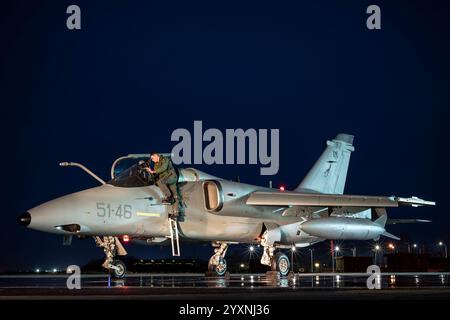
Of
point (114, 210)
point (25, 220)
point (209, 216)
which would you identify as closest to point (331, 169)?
point (209, 216)

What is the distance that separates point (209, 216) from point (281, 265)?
284 cm

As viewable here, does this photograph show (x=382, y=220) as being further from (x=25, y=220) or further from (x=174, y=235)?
(x=25, y=220)

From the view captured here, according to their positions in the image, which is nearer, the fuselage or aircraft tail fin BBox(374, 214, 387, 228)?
the fuselage

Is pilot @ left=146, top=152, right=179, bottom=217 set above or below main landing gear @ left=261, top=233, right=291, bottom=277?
above

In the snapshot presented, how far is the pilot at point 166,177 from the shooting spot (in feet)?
49.6

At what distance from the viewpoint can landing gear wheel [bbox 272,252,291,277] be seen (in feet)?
58.6

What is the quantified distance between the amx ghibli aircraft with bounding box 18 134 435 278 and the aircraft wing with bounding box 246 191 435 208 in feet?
0.08

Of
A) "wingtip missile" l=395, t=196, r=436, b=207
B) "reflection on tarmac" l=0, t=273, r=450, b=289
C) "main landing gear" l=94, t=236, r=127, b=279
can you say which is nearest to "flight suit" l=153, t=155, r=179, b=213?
"main landing gear" l=94, t=236, r=127, b=279

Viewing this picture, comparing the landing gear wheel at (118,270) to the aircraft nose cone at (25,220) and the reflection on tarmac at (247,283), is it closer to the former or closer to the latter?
the reflection on tarmac at (247,283)

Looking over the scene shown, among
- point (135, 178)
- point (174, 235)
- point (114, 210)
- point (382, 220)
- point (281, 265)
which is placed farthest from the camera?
point (382, 220)

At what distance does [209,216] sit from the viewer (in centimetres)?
1636

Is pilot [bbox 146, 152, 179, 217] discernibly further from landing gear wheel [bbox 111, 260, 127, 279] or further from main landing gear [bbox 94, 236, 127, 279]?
landing gear wheel [bbox 111, 260, 127, 279]

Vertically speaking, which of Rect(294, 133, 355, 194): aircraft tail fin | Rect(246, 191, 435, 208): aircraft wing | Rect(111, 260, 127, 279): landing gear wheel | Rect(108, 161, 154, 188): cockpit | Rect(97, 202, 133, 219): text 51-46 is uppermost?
Rect(294, 133, 355, 194): aircraft tail fin
